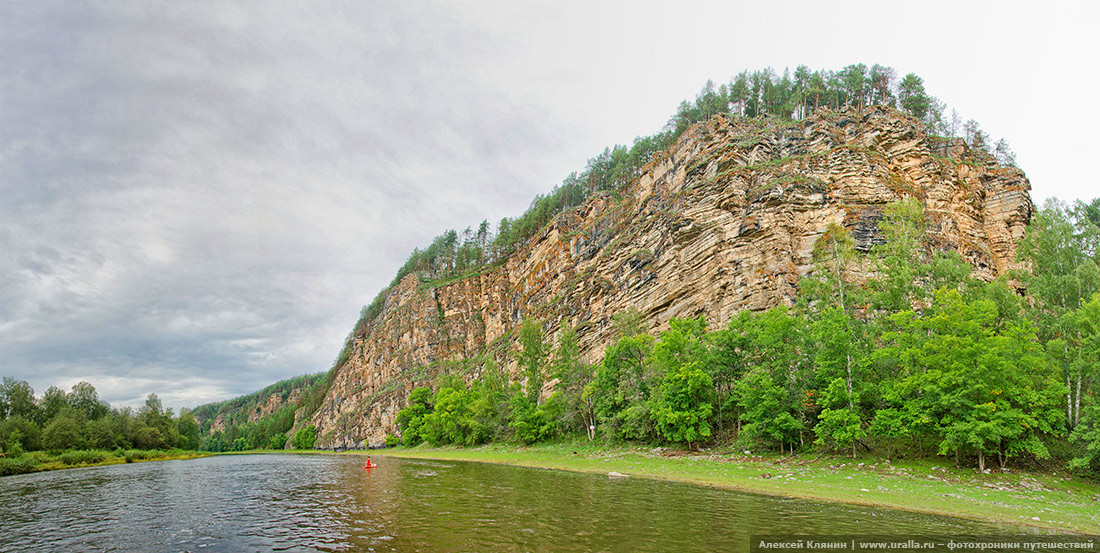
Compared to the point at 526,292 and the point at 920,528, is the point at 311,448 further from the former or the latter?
the point at 920,528

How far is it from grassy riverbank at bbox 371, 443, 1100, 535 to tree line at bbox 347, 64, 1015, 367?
72040 mm

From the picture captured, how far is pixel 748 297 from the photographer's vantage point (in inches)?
2111

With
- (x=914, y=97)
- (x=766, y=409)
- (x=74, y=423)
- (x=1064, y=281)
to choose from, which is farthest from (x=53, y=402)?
(x=914, y=97)

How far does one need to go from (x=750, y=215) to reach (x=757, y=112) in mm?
55962

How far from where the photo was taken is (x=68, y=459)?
64.4 m

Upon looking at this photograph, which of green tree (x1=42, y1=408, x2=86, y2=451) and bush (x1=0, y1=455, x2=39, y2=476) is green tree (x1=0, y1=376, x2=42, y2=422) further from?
bush (x1=0, y1=455, x2=39, y2=476)

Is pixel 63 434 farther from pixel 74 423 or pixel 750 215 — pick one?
pixel 750 215

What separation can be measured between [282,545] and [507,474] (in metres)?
23.0

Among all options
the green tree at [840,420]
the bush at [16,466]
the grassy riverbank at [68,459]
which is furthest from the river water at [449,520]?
the grassy riverbank at [68,459]

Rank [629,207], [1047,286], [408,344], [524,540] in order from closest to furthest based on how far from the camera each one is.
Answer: [524,540]
[1047,286]
[629,207]
[408,344]

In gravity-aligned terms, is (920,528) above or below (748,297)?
below

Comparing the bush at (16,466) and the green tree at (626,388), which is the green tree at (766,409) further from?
the bush at (16,466)

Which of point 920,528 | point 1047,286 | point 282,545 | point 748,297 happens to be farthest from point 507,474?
point 1047,286

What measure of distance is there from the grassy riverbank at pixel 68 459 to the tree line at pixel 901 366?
69.2 m
